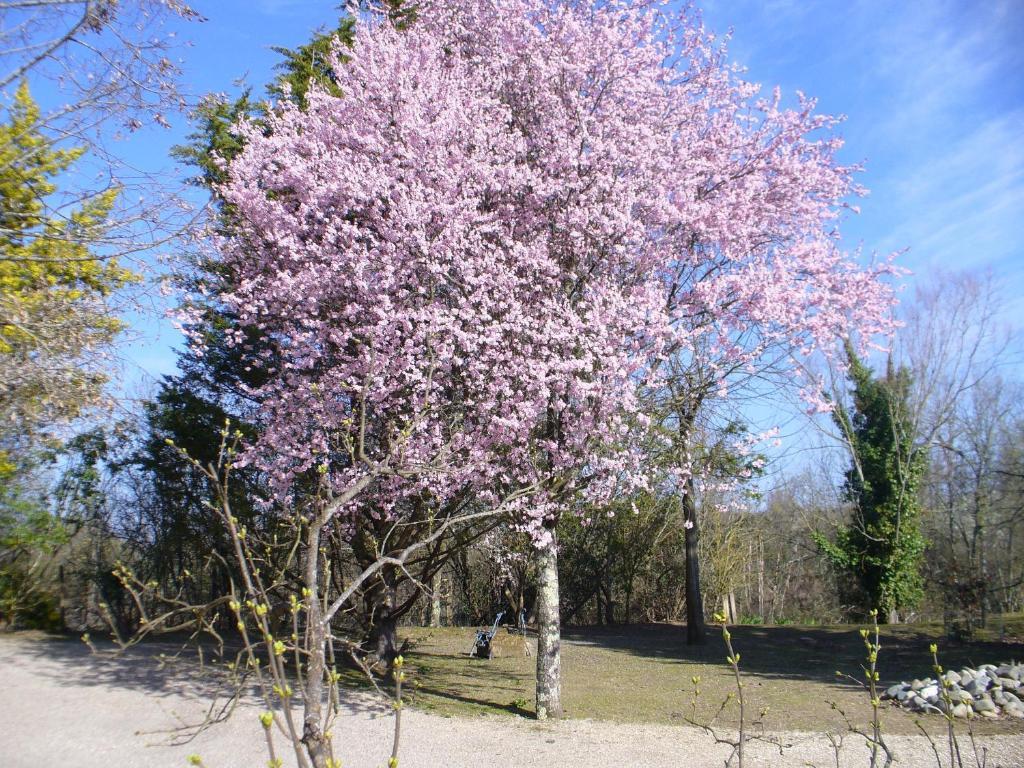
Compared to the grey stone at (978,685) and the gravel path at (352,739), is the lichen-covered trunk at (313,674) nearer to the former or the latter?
the gravel path at (352,739)

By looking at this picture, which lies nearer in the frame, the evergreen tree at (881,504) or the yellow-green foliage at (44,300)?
the yellow-green foliage at (44,300)

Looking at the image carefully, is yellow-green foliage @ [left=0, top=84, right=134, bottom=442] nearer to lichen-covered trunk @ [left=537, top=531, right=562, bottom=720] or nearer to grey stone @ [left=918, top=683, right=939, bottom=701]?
lichen-covered trunk @ [left=537, top=531, right=562, bottom=720]

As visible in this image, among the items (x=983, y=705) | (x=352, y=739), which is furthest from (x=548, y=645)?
(x=983, y=705)

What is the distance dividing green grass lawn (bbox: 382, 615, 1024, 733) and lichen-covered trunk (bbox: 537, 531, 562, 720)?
1.14ft

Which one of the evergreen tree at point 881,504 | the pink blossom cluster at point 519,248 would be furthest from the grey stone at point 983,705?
the evergreen tree at point 881,504

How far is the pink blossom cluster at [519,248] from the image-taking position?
7246 millimetres

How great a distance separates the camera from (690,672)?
10133mm

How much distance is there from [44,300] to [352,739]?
16.6 ft

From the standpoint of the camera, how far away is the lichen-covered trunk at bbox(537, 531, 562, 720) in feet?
24.4

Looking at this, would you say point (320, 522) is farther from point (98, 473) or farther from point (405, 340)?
point (98, 473)

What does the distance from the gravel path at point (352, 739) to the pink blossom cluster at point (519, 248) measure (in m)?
2.00

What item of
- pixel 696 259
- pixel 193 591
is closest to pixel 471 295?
pixel 696 259

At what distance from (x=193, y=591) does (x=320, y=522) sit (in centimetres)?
1294

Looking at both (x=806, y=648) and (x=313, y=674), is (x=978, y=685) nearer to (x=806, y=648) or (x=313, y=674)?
(x=806, y=648)
